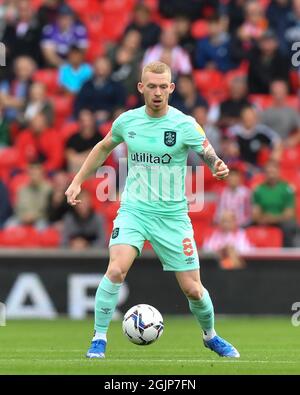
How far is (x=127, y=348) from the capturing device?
11.1 m

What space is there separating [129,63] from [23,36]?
2.21 m

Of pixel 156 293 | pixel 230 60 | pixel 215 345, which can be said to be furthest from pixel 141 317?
pixel 230 60

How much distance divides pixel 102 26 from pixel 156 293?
742cm

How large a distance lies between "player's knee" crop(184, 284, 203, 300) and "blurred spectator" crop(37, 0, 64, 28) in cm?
1228

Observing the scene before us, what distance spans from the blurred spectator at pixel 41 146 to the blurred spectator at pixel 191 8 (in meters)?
3.27

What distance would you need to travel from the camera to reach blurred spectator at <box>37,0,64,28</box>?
69.6 ft

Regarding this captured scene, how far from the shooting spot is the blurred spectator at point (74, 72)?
20.3 metres

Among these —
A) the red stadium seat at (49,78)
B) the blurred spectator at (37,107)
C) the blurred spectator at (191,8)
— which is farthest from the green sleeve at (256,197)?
the red stadium seat at (49,78)

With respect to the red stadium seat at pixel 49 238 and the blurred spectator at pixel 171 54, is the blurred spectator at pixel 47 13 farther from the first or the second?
the red stadium seat at pixel 49 238

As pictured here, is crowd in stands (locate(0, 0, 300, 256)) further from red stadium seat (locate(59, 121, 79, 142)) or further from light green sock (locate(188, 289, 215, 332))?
light green sock (locate(188, 289, 215, 332))

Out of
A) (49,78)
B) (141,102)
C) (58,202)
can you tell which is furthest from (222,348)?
(49,78)

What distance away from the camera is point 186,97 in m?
19.0
